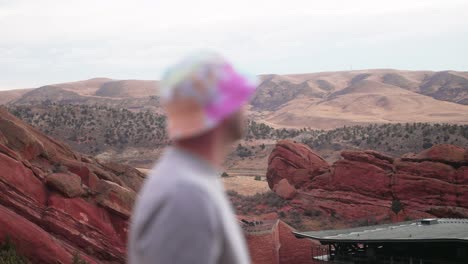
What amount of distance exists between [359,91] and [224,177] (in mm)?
108059

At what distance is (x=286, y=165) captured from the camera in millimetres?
44594

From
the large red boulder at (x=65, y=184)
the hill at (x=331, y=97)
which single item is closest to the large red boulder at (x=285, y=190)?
Result: the large red boulder at (x=65, y=184)

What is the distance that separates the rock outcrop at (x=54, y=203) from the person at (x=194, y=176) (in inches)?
567

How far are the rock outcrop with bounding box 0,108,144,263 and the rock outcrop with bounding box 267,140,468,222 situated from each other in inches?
817

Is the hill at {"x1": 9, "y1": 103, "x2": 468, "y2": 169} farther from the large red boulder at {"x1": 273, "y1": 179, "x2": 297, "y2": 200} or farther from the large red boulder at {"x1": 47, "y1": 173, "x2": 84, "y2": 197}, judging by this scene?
the large red boulder at {"x1": 47, "y1": 173, "x2": 84, "y2": 197}

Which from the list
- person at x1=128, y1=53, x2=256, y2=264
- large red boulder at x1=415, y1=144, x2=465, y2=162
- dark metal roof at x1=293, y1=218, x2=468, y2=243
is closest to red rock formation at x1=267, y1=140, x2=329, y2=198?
large red boulder at x1=415, y1=144, x2=465, y2=162

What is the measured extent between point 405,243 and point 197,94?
79.9ft

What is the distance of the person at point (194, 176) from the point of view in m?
1.76

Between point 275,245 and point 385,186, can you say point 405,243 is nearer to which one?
point 275,245

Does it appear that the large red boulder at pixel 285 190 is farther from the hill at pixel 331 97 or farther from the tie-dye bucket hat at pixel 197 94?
the hill at pixel 331 97

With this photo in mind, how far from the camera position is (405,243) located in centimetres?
2452

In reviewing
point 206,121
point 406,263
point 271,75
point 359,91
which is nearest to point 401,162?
point 406,263

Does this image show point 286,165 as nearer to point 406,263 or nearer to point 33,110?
point 406,263

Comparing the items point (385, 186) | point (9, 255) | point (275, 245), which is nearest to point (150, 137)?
point (385, 186)
